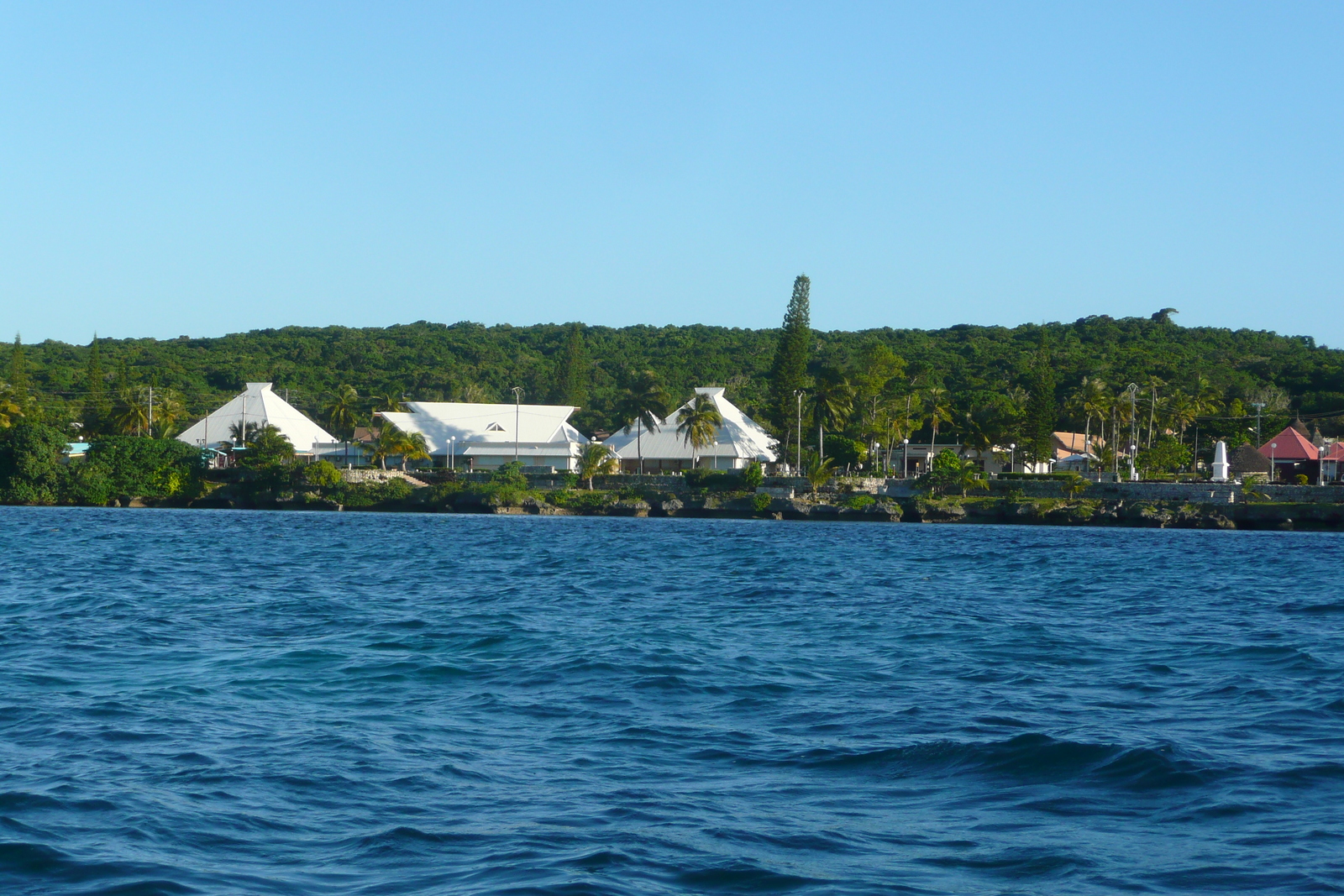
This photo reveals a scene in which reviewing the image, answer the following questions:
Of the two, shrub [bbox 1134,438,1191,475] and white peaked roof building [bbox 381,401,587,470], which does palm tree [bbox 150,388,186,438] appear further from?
shrub [bbox 1134,438,1191,475]

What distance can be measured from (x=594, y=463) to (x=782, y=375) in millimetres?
15774

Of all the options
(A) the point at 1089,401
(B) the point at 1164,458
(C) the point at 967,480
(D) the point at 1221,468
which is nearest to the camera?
(D) the point at 1221,468

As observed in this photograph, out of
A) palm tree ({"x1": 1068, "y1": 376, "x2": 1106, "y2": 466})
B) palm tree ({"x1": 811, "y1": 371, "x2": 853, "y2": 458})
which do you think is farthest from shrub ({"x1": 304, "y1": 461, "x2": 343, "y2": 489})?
palm tree ({"x1": 1068, "y1": 376, "x2": 1106, "y2": 466})

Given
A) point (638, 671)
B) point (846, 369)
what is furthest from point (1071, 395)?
point (638, 671)

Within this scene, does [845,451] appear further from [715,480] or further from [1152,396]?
[1152,396]

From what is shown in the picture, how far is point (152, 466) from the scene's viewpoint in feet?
208

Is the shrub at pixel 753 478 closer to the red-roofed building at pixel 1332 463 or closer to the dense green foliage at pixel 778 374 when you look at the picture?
the dense green foliage at pixel 778 374

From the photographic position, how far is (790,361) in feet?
254

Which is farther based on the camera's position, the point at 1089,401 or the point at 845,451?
the point at 1089,401

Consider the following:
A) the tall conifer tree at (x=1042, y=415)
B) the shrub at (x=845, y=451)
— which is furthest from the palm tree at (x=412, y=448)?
the tall conifer tree at (x=1042, y=415)

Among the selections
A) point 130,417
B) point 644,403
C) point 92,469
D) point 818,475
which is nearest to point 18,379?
point 130,417

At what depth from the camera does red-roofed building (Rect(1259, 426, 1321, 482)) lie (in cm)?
7112

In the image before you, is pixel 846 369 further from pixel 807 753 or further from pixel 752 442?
pixel 807 753

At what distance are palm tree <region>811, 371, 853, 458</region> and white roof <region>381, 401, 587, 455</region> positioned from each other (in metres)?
16.8
